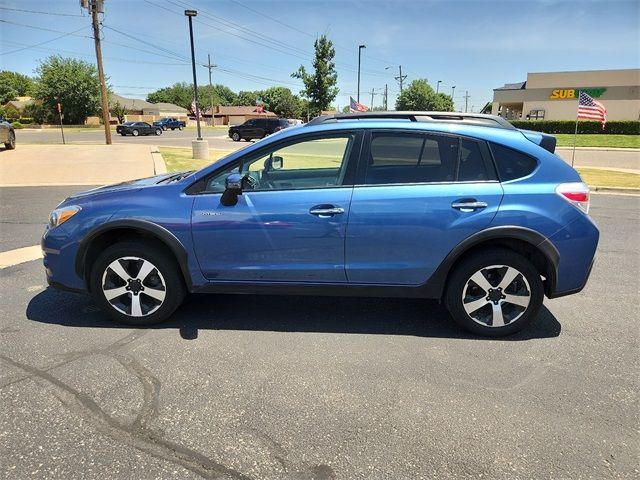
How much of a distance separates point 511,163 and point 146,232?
9.37ft

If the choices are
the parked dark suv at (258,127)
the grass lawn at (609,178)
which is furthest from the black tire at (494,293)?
the parked dark suv at (258,127)

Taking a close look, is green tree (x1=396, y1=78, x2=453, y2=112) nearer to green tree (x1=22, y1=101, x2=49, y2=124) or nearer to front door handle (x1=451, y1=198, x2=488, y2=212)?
green tree (x1=22, y1=101, x2=49, y2=124)

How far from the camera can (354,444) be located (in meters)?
2.48

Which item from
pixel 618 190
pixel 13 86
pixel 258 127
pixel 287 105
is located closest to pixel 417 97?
pixel 287 105

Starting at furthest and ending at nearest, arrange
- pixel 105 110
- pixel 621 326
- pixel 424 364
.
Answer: pixel 105 110 < pixel 621 326 < pixel 424 364

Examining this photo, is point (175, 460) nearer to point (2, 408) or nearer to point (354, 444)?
point (354, 444)

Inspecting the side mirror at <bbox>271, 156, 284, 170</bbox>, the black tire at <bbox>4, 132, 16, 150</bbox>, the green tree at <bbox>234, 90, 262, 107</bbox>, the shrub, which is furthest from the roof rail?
the green tree at <bbox>234, 90, 262, 107</bbox>

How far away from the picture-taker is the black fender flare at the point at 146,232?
360 cm

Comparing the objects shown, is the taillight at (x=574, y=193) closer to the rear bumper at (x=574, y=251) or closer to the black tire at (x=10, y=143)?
the rear bumper at (x=574, y=251)

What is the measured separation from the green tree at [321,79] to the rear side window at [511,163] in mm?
38695

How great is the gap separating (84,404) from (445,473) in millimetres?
2091

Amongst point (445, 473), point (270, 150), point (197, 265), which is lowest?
point (445, 473)

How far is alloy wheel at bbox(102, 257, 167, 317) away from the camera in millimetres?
3736

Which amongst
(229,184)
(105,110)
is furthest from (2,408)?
(105,110)
